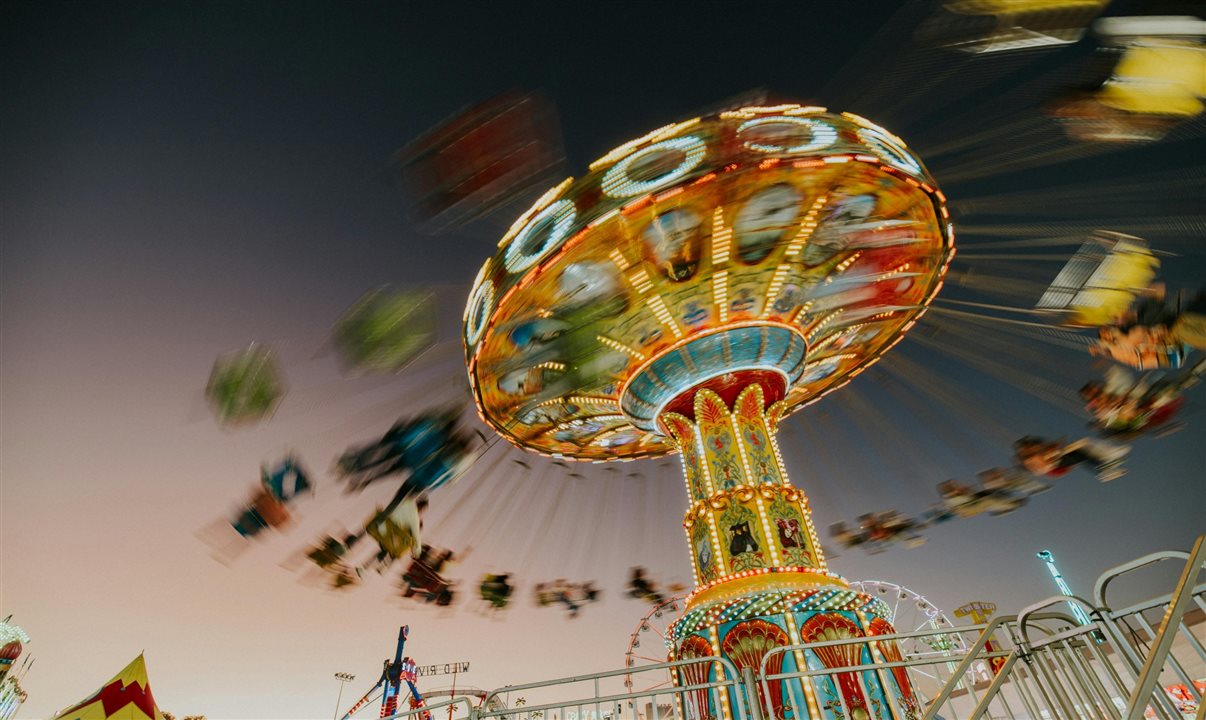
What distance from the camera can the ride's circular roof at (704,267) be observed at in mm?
7457

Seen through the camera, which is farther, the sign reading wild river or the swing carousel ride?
the sign reading wild river

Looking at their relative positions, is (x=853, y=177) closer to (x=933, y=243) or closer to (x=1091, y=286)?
(x=933, y=243)

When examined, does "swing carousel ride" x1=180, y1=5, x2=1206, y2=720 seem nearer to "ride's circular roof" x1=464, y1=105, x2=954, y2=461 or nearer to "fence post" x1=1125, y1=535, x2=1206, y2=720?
"ride's circular roof" x1=464, y1=105, x2=954, y2=461

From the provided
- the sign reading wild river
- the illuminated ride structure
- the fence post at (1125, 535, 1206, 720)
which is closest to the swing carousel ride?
the illuminated ride structure

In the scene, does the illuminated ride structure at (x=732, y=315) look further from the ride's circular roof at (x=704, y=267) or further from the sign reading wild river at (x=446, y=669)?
the sign reading wild river at (x=446, y=669)

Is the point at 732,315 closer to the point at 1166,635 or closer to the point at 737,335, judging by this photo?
the point at 737,335

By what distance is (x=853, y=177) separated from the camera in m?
7.64

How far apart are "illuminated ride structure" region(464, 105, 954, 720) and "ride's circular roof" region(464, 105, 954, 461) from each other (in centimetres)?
3

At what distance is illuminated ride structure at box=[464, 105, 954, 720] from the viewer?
24.0ft

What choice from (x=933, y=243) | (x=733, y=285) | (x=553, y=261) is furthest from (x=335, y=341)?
(x=933, y=243)

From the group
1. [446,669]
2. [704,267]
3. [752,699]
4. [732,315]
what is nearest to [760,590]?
[752,699]

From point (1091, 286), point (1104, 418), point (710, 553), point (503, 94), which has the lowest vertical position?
point (710, 553)

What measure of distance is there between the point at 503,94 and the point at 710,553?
754 centimetres

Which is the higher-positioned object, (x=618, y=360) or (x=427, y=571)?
(x=618, y=360)
